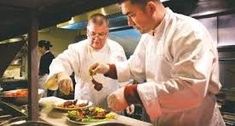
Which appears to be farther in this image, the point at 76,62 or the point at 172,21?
the point at 76,62

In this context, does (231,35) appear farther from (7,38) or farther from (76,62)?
(7,38)

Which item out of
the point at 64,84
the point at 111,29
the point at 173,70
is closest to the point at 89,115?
the point at 64,84

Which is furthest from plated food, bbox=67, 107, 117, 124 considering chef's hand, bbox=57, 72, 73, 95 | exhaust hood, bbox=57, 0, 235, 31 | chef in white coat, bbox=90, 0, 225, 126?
exhaust hood, bbox=57, 0, 235, 31

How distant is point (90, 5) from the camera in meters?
1.17

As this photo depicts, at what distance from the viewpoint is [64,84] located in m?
2.00

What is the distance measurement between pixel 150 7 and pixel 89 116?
78cm

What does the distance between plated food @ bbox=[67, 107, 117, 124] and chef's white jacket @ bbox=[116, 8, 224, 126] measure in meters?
0.31

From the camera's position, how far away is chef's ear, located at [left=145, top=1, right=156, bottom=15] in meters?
1.60

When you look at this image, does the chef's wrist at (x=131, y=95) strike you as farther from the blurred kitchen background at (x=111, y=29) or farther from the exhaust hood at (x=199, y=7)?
the exhaust hood at (x=199, y=7)

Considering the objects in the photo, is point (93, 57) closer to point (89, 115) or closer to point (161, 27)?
point (89, 115)

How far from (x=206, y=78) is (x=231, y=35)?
193cm

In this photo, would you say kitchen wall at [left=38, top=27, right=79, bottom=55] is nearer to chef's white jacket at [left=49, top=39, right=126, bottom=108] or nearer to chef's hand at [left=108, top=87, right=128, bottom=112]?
chef's white jacket at [left=49, top=39, right=126, bottom=108]

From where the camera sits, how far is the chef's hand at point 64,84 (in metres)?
1.96

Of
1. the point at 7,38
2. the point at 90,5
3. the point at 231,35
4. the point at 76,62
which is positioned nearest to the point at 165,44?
the point at 90,5
